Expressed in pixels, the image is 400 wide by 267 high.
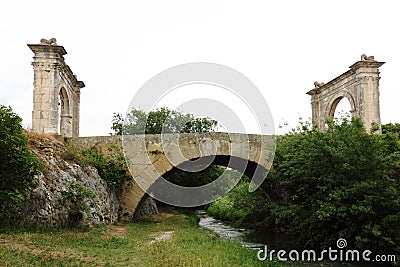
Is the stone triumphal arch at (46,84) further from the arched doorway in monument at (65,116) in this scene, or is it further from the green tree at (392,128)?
the green tree at (392,128)

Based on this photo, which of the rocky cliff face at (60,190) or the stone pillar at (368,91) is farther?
the stone pillar at (368,91)

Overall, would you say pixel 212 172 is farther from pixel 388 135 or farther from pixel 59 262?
pixel 59 262

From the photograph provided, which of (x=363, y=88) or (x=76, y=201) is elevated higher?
(x=363, y=88)

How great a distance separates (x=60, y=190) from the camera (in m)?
10.1

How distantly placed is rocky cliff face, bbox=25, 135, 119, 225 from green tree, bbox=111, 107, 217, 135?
1241cm

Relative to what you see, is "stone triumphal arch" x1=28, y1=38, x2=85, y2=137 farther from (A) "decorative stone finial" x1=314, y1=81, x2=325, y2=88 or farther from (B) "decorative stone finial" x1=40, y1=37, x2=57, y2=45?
(A) "decorative stone finial" x1=314, y1=81, x2=325, y2=88

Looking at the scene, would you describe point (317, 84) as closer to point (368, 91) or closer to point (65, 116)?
point (368, 91)

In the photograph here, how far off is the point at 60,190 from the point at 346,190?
274 inches

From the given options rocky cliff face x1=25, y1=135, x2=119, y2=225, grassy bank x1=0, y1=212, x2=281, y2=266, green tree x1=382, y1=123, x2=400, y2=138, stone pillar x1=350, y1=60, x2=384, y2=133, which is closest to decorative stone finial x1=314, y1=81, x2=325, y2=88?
stone pillar x1=350, y1=60, x2=384, y2=133

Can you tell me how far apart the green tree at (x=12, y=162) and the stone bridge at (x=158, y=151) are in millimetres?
5395

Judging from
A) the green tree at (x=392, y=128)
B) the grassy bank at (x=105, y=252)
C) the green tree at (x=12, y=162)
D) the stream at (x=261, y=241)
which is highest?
the green tree at (x=392, y=128)

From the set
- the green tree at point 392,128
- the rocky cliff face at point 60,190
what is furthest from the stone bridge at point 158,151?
the green tree at point 392,128

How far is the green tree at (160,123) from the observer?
84.1 ft

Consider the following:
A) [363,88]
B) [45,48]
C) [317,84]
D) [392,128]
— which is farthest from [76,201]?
[392,128]
